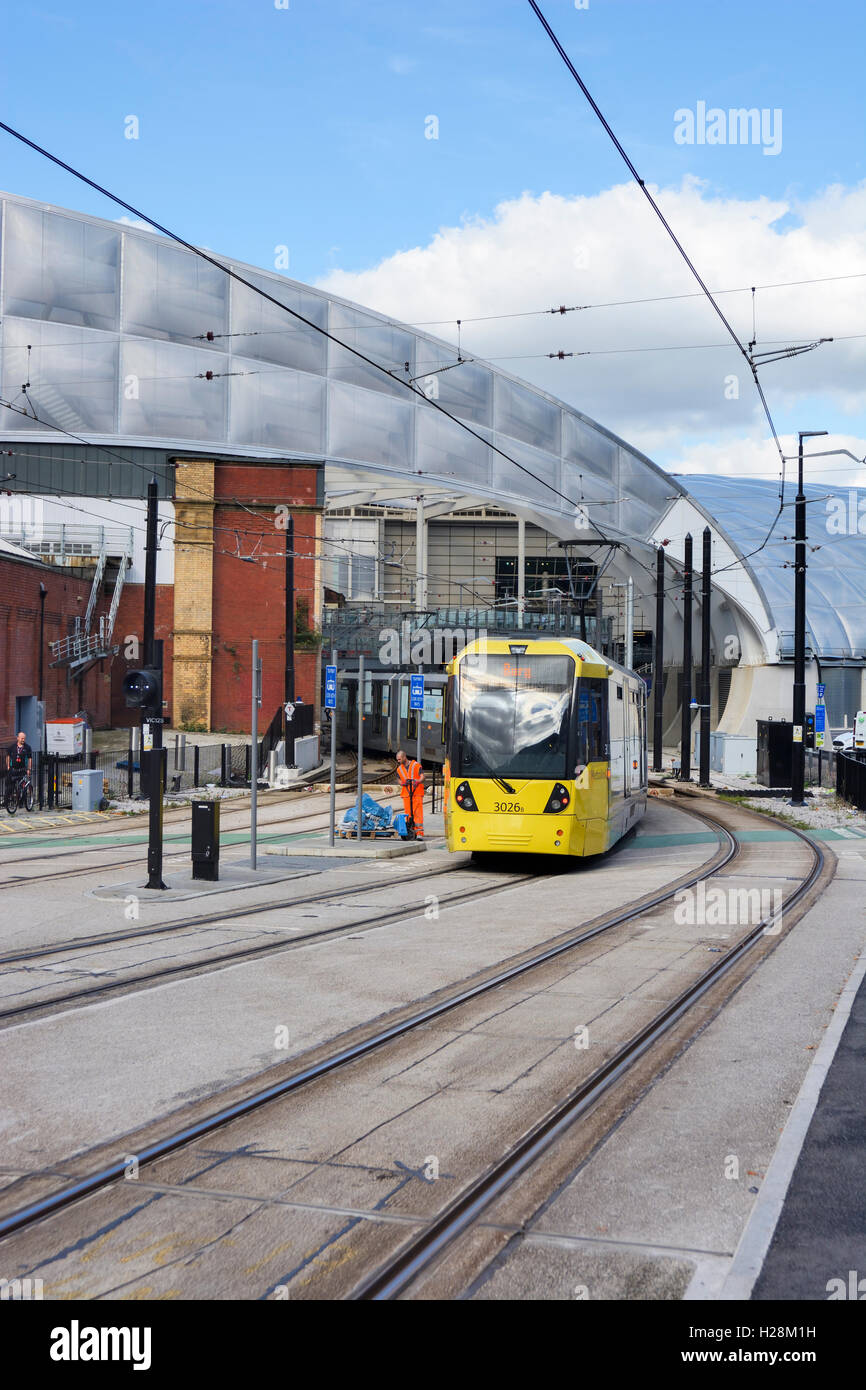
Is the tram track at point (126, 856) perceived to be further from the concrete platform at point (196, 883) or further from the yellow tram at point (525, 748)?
the yellow tram at point (525, 748)

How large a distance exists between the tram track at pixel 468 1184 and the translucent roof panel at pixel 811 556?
1836 inches

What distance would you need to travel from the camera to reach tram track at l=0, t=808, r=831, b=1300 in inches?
183

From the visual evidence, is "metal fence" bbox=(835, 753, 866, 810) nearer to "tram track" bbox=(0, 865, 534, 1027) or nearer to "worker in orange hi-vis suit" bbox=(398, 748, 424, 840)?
"worker in orange hi-vis suit" bbox=(398, 748, 424, 840)

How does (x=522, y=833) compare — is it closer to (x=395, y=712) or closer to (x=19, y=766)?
(x=19, y=766)

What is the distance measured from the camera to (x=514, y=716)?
1802 centimetres

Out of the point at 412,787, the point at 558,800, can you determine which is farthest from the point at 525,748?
the point at 412,787

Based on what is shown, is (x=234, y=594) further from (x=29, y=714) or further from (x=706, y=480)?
(x=706, y=480)

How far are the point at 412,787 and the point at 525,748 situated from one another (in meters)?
5.00

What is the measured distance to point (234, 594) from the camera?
4841 centimetres

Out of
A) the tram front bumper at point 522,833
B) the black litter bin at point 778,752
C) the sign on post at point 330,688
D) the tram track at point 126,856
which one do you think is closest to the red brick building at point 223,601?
the tram track at point 126,856

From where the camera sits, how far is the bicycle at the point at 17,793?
28953 mm

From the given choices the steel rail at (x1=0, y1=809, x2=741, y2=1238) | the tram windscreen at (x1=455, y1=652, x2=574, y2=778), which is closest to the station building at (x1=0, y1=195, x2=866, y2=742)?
the tram windscreen at (x1=455, y1=652, x2=574, y2=778)

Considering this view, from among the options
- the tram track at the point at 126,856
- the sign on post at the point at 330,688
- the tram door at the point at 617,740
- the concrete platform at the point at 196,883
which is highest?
the sign on post at the point at 330,688
